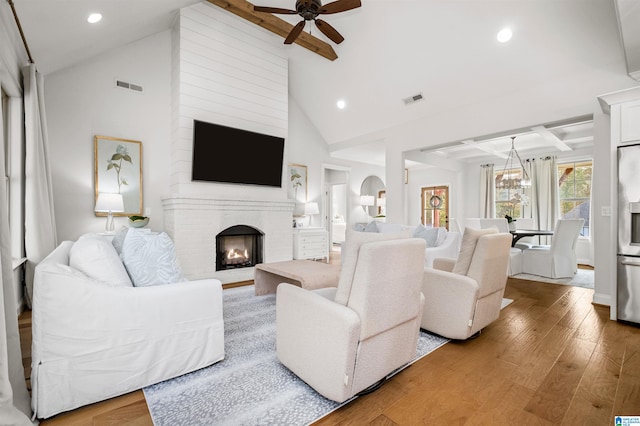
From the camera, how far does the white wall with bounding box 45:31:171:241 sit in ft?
12.8

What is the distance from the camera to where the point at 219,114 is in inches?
182

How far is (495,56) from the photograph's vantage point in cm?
388

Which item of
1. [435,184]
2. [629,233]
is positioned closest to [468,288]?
[629,233]

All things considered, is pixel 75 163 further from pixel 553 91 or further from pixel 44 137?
pixel 553 91

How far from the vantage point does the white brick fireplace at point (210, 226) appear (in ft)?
13.8

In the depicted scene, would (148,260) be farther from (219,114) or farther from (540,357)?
(219,114)

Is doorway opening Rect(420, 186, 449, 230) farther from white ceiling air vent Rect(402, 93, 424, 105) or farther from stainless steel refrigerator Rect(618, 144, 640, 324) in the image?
stainless steel refrigerator Rect(618, 144, 640, 324)

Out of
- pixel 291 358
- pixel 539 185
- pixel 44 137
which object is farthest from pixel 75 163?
pixel 539 185

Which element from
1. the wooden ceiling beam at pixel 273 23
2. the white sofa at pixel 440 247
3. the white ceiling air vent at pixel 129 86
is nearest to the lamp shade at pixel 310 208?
the white sofa at pixel 440 247

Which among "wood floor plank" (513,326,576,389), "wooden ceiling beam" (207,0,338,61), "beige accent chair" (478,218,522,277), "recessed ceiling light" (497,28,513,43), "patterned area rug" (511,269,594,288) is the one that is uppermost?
"wooden ceiling beam" (207,0,338,61)

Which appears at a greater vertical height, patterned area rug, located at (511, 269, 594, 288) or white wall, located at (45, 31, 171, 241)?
white wall, located at (45, 31, 171, 241)

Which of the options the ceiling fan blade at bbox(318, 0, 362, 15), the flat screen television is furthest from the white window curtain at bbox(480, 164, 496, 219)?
the ceiling fan blade at bbox(318, 0, 362, 15)

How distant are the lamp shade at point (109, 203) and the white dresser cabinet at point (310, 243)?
2982mm

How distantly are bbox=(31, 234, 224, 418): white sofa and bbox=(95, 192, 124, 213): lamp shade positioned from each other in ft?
7.01
